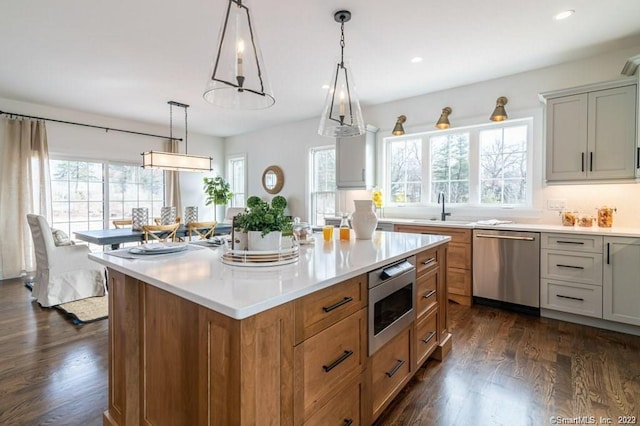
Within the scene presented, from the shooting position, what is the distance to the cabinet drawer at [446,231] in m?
3.62

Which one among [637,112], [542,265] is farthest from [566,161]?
[542,265]

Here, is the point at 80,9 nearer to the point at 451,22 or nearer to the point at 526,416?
the point at 451,22

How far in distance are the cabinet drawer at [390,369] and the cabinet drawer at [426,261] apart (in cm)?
40

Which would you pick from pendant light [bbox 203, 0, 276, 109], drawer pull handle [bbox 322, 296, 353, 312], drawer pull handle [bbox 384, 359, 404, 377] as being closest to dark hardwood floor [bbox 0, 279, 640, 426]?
drawer pull handle [bbox 384, 359, 404, 377]

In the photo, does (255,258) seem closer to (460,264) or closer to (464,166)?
(460,264)

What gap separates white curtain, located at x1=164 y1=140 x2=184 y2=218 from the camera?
6391mm

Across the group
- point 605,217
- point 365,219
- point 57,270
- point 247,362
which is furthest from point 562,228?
point 57,270

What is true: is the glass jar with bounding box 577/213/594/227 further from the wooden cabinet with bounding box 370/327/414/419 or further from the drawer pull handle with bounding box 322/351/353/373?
the drawer pull handle with bounding box 322/351/353/373

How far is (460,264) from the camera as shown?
12.1ft

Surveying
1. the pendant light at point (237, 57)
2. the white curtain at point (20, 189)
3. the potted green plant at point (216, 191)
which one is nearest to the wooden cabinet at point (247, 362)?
the pendant light at point (237, 57)

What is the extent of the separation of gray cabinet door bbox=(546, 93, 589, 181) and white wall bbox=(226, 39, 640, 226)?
33cm

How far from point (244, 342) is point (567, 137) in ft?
12.4

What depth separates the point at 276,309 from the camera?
1.07 meters

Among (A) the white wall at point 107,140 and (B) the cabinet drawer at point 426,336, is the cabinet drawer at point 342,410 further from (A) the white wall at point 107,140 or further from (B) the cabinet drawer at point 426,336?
(A) the white wall at point 107,140
